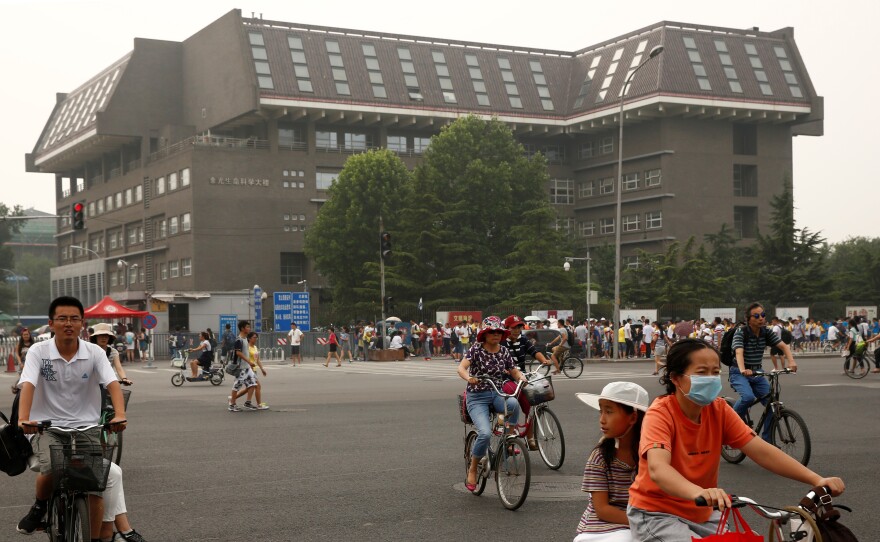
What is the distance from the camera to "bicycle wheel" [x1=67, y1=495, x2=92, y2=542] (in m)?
6.21

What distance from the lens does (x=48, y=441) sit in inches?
249

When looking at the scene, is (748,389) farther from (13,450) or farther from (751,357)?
(13,450)

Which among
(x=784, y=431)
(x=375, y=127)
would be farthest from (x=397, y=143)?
(x=784, y=431)

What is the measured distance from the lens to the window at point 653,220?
257 ft

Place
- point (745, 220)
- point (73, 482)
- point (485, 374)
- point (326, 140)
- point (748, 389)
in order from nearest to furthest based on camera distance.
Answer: point (73, 482)
point (485, 374)
point (748, 389)
point (326, 140)
point (745, 220)

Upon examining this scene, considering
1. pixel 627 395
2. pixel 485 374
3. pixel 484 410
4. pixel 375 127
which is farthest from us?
pixel 375 127

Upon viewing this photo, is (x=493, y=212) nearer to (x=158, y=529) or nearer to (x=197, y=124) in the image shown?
(x=197, y=124)

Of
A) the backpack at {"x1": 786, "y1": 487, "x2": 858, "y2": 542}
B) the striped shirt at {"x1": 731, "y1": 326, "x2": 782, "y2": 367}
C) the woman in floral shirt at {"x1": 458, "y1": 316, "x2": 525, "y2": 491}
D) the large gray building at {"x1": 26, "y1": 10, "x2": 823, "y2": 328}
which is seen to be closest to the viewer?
the backpack at {"x1": 786, "y1": 487, "x2": 858, "y2": 542}

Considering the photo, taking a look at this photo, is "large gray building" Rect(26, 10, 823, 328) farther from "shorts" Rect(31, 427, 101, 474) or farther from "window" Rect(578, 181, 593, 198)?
"shorts" Rect(31, 427, 101, 474)

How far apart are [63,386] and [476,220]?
5681cm

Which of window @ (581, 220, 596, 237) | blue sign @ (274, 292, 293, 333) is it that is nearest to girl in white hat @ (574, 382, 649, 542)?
blue sign @ (274, 292, 293, 333)

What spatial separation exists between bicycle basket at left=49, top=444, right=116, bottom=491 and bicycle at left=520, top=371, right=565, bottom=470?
549 cm

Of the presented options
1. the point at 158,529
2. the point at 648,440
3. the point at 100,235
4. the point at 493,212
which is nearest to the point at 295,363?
the point at 493,212

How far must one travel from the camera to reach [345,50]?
255 ft
